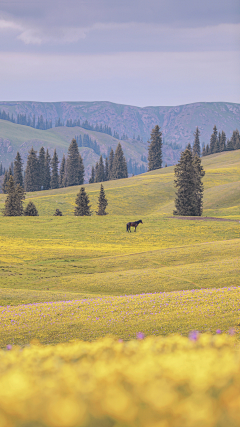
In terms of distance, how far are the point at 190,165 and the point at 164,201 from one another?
3384cm

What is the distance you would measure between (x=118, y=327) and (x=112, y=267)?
1828 centimetres

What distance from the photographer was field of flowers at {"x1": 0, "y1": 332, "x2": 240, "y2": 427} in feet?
10.0

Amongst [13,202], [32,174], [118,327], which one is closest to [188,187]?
[13,202]

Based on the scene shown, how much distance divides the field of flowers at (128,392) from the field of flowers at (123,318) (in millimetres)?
8890

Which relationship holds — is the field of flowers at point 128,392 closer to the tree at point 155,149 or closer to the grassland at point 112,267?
the grassland at point 112,267

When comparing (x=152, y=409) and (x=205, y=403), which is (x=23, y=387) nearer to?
(x=152, y=409)

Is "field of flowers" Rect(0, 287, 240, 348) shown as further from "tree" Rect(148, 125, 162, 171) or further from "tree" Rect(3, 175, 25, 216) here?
"tree" Rect(148, 125, 162, 171)

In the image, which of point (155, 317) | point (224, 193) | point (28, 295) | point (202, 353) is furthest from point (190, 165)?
point (202, 353)

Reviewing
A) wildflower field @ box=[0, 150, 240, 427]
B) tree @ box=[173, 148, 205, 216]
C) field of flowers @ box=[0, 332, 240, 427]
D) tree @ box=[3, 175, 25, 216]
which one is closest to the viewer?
field of flowers @ box=[0, 332, 240, 427]

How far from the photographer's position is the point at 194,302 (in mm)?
16844

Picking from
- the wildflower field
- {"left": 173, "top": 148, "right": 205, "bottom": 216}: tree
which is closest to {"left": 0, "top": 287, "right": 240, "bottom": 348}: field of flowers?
the wildflower field

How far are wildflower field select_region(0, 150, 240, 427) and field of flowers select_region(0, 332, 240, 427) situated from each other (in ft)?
0.04

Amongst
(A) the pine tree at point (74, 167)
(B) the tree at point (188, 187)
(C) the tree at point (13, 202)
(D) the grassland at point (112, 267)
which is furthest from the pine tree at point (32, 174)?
(D) the grassland at point (112, 267)

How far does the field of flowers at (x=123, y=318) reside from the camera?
1362cm
